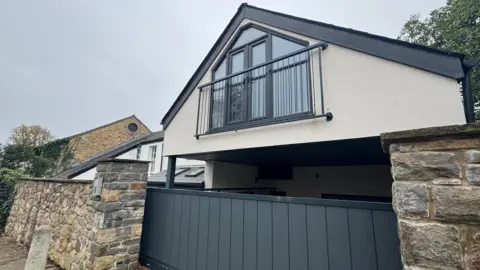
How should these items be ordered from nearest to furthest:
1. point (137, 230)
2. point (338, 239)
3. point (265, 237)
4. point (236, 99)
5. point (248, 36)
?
point (338, 239) → point (265, 237) → point (137, 230) → point (236, 99) → point (248, 36)

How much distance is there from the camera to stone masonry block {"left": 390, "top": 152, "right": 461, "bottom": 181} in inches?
54.7

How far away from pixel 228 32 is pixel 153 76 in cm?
1584

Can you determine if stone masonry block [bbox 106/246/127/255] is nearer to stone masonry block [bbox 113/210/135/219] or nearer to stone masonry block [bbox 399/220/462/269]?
stone masonry block [bbox 113/210/135/219]

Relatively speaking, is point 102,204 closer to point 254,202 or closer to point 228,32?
point 254,202

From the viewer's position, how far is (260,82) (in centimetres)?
491

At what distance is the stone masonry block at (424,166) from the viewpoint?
1.39 meters

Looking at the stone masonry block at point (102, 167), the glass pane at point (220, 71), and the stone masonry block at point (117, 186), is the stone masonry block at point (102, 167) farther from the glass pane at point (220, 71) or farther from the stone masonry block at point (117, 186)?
the glass pane at point (220, 71)

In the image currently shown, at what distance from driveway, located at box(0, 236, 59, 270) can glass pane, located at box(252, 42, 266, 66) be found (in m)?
6.47

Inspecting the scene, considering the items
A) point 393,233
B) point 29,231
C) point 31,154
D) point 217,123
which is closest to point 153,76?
point 31,154

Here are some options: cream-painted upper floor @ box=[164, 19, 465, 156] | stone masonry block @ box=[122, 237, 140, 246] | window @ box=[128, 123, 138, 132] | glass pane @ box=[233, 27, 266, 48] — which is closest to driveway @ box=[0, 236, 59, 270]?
stone masonry block @ box=[122, 237, 140, 246]

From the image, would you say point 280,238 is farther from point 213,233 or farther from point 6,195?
point 6,195

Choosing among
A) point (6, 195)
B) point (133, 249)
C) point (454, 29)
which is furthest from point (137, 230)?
point (454, 29)

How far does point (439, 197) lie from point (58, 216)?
290 inches

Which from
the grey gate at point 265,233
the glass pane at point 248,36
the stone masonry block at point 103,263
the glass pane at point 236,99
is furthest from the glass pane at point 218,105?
the stone masonry block at point 103,263
